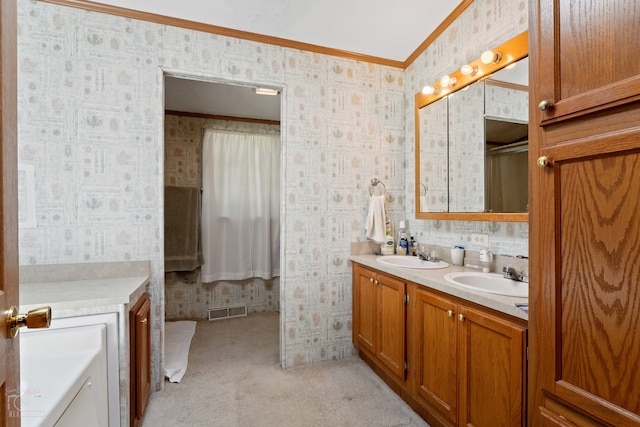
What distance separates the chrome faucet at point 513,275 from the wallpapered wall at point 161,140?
0.58ft

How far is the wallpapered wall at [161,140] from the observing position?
192 centimetres

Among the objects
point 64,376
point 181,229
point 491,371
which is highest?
point 181,229

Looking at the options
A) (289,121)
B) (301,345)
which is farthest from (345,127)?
(301,345)

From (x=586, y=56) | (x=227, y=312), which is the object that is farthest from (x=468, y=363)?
(x=227, y=312)

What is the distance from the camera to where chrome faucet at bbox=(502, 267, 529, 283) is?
1.63 m

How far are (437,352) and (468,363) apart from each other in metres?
0.23

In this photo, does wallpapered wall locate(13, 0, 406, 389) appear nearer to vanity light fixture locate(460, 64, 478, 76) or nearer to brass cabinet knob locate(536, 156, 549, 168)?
vanity light fixture locate(460, 64, 478, 76)

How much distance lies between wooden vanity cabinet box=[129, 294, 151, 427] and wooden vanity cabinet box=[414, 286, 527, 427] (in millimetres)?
1579

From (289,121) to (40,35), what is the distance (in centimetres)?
164

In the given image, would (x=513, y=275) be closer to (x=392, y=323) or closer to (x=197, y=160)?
(x=392, y=323)

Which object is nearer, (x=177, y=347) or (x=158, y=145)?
(x=158, y=145)

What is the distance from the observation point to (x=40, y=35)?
75.2 inches

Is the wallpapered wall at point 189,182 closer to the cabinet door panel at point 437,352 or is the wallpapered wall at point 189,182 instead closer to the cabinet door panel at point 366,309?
the cabinet door panel at point 366,309

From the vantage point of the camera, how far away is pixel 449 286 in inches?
60.1
